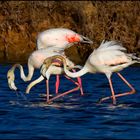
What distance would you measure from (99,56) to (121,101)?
1000 mm

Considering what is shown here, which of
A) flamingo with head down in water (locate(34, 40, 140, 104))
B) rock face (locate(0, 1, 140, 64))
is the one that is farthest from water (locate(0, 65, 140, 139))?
rock face (locate(0, 1, 140, 64))

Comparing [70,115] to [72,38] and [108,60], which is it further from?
[72,38]

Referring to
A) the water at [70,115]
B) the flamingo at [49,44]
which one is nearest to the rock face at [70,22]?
the water at [70,115]

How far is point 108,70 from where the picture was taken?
13.3 metres

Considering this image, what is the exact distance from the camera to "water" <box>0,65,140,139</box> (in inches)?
387

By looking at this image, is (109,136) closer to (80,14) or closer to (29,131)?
(29,131)

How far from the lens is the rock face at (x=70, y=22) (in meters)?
18.8

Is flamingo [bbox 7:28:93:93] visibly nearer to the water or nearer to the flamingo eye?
the flamingo eye

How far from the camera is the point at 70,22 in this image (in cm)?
2009

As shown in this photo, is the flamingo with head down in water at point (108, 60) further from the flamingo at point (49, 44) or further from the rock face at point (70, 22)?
the rock face at point (70, 22)

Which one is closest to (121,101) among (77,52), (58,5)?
(77,52)

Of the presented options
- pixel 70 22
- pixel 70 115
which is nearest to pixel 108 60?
pixel 70 115

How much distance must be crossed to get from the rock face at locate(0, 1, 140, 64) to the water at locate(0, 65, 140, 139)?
10.4 feet

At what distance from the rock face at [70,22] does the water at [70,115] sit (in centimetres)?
316
